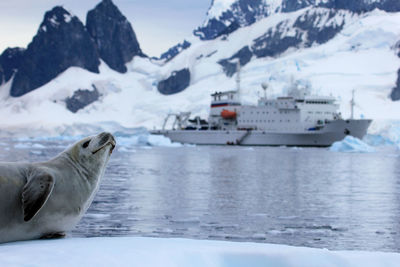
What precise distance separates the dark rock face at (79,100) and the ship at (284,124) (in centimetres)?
6614

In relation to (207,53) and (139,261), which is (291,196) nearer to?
(139,261)

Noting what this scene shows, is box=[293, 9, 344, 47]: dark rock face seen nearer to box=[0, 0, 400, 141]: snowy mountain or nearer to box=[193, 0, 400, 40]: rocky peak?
box=[0, 0, 400, 141]: snowy mountain

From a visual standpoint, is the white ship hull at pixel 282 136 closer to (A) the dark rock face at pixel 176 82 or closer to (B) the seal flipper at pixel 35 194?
(B) the seal flipper at pixel 35 194

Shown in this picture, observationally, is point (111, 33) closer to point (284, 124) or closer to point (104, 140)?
point (284, 124)

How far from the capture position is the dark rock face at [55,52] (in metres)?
141

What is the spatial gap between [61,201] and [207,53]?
12553 cm

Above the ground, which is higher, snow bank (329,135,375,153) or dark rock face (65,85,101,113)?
dark rock face (65,85,101,113)

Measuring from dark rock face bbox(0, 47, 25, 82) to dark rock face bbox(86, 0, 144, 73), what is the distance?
73.1 feet

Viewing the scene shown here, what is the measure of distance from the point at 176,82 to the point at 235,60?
48.1ft

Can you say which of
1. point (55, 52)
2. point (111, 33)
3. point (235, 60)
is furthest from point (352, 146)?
point (111, 33)

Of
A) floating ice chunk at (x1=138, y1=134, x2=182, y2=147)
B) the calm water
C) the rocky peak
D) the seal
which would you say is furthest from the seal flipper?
the rocky peak

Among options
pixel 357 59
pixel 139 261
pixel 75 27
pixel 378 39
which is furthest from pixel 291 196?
pixel 75 27

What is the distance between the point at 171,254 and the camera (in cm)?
322

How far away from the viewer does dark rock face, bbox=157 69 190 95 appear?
122 metres
